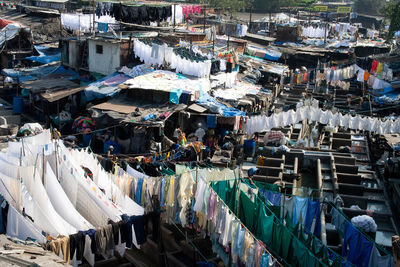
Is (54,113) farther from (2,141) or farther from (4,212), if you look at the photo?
(4,212)

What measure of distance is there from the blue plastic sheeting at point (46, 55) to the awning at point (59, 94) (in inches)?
291

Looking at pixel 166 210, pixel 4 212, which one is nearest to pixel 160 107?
pixel 166 210

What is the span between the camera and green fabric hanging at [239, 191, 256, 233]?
41.5 feet

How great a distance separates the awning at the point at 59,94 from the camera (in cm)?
2336

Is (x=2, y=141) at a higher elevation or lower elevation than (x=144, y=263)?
higher

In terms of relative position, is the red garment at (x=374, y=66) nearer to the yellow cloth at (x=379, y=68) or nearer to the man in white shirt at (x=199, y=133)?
the yellow cloth at (x=379, y=68)

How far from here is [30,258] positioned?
9.52 m

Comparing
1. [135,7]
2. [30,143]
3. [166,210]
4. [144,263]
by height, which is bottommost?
[144,263]

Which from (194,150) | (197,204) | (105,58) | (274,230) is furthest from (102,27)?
(274,230)

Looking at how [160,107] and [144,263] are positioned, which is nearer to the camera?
[144,263]

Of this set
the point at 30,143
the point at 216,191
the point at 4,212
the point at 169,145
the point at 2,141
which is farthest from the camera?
the point at 169,145

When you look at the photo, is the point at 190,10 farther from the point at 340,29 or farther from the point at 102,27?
the point at 340,29

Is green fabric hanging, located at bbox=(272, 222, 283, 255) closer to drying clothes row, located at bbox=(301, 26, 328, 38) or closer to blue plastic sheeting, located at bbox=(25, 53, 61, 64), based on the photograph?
blue plastic sheeting, located at bbox=(25, 53, 61, 64)

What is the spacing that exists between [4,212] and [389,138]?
15984 mm
